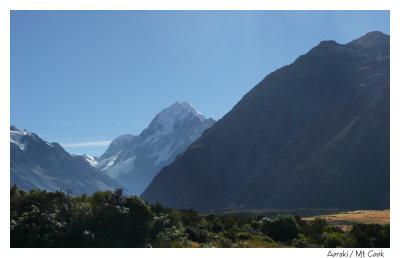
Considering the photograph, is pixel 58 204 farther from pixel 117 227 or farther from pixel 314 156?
pixel 314 156

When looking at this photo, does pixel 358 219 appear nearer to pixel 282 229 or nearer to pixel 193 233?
pixel 282 229

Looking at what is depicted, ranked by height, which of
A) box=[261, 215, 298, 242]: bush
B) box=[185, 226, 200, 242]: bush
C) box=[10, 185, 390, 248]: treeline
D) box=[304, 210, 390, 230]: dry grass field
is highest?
box=[10, 185, 390, 248]: treeline

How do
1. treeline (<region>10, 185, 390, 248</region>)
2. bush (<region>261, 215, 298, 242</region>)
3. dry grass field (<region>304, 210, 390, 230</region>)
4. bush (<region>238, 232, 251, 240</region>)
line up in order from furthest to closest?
dry grass field (<region>304, 210, 390, 230</region>)
bush (<region>261, 215, 298, 242</region>)
bush (<region>238, 232, 251, 240</region>)
treeline (<region>10, 185, 390, 248</region>)

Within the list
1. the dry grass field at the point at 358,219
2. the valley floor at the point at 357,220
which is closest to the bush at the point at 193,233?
the valley floor at the point at 357,220

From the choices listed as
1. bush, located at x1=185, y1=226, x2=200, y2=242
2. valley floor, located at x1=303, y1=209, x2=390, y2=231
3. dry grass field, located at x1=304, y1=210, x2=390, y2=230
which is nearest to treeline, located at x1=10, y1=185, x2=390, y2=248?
bush, located at x1=185, y1=226, x2=200, y2=242

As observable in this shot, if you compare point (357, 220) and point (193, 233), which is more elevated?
point (193, 233)

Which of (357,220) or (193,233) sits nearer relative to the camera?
(193,233)

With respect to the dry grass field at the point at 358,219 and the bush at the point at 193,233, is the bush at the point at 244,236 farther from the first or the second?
the dry grass field at the point at 358,219

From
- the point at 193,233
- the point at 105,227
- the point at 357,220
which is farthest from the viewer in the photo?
the point at 357,220

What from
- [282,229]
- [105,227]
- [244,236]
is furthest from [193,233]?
[282,229]

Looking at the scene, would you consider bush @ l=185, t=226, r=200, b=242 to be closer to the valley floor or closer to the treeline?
the treeline

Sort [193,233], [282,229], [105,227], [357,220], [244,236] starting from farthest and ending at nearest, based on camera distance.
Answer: [357,220] → [282,229] → [244,236] → [193,233] → [105,227]

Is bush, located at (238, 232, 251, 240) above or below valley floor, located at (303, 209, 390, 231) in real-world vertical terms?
above

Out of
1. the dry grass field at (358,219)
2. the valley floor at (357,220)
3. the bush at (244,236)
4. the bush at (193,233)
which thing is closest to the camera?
the bush at (193,233)
